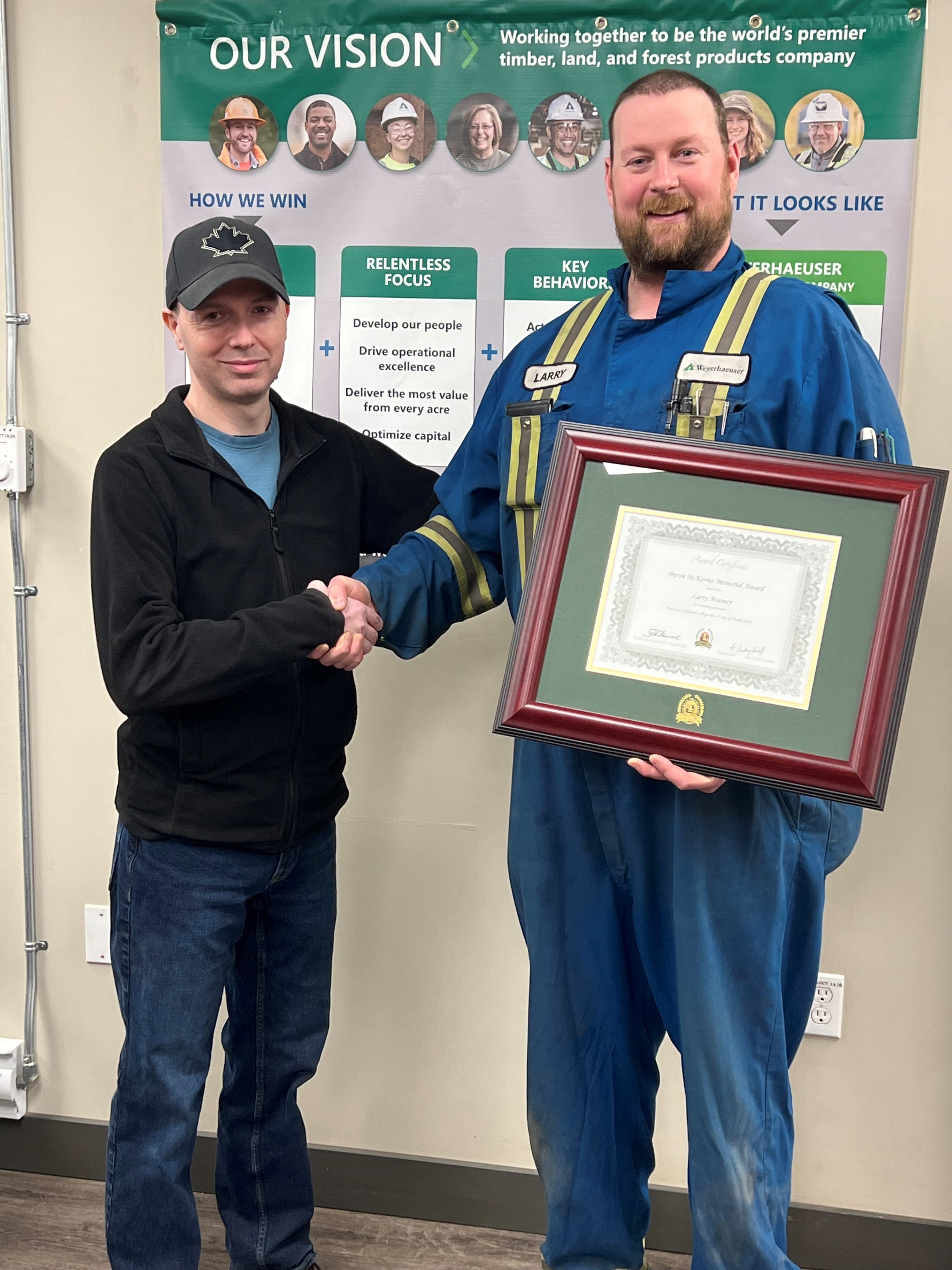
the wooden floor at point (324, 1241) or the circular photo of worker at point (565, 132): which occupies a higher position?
the circular photo of worker at point (565, 132)

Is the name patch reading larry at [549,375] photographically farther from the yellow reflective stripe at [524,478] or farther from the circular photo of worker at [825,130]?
the circular photo of worker at [825,130]

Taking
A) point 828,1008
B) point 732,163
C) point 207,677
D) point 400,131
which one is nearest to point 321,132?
point 400,131

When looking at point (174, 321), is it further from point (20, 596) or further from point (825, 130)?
point (825, 130)

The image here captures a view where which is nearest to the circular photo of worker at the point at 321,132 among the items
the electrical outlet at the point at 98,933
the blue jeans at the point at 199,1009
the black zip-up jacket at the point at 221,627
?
the black zip-up jacket at the point at 221,627

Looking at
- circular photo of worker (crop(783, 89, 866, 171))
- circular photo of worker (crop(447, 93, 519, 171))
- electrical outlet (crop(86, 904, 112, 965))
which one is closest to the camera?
circular photo of worker (crop(783, 89, 866, 171))

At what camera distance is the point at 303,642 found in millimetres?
1509

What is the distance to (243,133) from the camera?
193cm

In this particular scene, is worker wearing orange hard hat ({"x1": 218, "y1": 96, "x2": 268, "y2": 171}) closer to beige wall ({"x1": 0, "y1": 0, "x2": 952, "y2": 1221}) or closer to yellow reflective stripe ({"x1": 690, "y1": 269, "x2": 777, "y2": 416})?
beige wall ({"x1": 0, "y1": 0, "x2": 952, "y2": 1221})

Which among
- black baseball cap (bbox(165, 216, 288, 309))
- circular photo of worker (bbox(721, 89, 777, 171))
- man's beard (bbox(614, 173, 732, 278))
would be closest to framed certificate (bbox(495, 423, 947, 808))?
man's beard (bbox(614, 173, 732, 278))

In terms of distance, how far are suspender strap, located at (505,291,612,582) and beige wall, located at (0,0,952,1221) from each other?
0.48m

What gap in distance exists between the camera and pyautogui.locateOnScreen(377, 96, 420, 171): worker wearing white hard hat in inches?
74.3

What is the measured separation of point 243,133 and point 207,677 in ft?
3.29

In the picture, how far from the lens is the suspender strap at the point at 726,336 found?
138 centimetres

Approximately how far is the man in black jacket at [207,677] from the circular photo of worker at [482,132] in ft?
1.43
